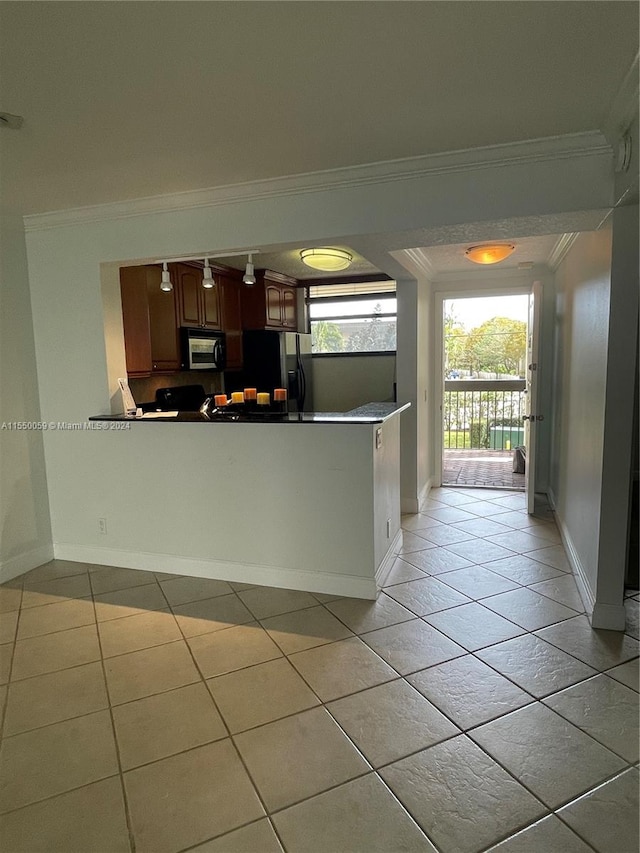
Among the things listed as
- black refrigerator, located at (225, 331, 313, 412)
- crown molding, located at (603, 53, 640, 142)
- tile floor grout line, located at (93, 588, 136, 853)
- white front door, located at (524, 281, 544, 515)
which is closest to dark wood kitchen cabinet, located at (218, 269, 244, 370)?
black refrigerator, located at (225, 331, 313, 412)

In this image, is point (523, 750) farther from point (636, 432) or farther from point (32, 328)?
point (32, 328)

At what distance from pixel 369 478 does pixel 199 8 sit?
2.18 m

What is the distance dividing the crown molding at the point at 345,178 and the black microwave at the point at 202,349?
1303mm

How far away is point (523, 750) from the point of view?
1.81 meters

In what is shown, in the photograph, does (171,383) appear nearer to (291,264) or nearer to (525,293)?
(291,264)

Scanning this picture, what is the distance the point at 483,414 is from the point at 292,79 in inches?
250

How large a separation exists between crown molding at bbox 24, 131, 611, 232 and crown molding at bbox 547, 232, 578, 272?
51.3 inches

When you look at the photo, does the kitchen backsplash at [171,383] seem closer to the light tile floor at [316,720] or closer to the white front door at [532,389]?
the light tile floor at [316,720]

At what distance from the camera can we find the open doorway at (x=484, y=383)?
705cm

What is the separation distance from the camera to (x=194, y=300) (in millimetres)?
4488

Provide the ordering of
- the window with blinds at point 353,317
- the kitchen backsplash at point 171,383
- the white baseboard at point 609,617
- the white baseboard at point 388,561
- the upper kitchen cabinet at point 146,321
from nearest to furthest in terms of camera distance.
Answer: the white baseboard at point 609,617 < the white baseboard at point 388,561 < the upper kitchen cabinet at point 146,321 < the kitchen backsplash at point 171,383 < the window with blinds at point 353,317

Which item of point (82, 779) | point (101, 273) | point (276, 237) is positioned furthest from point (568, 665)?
point (101, 273)

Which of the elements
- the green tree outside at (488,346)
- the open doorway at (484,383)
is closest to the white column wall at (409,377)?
the open doorway at (484,383)

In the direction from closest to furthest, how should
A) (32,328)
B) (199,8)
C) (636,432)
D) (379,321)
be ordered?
(199,8) → (636,432) → (32,328) → (379,321)
